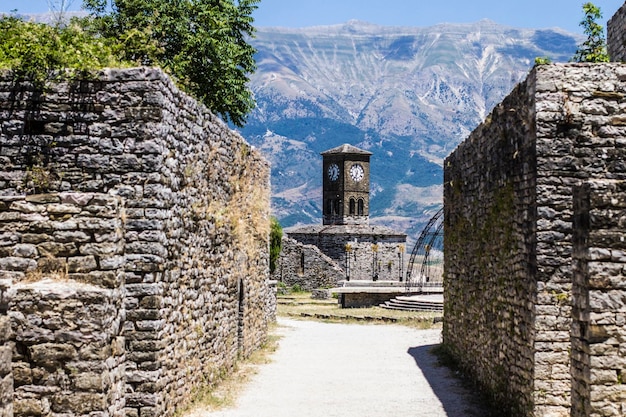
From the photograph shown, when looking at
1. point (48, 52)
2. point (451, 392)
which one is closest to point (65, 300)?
point (48, 52)

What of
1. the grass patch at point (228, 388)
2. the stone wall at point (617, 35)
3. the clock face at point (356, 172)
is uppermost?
the clock face at point (356, 172)

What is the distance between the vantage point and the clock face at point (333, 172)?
86.7m

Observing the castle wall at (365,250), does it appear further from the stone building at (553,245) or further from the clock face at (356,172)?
the stone building at (553,245)

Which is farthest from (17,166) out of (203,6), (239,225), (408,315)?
(408,315)

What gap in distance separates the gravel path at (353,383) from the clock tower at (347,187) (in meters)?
61.4

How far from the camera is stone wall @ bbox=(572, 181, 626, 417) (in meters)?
7.75

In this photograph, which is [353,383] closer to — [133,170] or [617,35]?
[133,170]

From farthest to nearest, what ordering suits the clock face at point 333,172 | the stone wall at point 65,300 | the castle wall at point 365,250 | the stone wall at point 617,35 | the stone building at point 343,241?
1. the clock face at point 333,172
2. the castle wall at point 365,250
3. the stone building at point 343,241
4. the stone wall at point 617,35
5. the stone wall at point 65,300

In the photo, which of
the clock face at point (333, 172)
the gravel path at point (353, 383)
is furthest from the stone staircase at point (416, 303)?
the clock face at point (333, 172)

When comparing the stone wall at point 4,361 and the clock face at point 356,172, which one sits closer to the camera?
the stone wall at point 4,361

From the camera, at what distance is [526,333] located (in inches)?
423

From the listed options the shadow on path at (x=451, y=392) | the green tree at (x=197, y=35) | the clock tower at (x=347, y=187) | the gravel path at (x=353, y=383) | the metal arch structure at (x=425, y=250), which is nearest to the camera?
the shadow on path at (x=451, y=392)

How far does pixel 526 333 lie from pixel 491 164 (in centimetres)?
349

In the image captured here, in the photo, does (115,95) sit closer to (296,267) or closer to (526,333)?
(526,333)
